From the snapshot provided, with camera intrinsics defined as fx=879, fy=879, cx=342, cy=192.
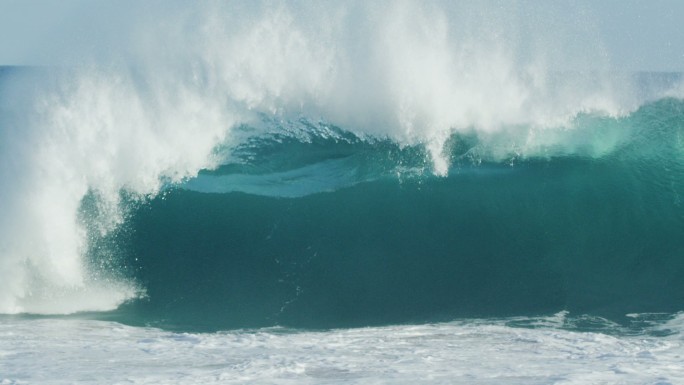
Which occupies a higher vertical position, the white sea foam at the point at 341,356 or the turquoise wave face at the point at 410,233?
the turquoise wave face at the point at 410,233

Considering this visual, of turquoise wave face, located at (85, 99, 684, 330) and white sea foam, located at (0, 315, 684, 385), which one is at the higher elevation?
turquoise wave face, located at (85, 99, 684, 330)

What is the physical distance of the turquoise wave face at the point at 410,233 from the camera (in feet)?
28.8

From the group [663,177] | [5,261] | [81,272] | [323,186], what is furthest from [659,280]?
[5,261]

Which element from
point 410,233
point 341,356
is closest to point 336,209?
point 410,233

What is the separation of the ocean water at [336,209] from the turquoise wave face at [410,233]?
0.03m

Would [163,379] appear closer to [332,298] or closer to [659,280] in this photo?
[332,298]

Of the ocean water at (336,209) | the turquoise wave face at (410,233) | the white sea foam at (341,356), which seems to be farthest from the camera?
the turquoise wave face at (410,233)

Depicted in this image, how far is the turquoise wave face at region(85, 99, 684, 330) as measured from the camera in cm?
877

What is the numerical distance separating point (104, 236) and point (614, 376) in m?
5.91

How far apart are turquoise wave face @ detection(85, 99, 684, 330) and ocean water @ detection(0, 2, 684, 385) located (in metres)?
0.03

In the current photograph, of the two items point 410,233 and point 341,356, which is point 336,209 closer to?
point 410,233

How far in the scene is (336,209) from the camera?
1027 cm

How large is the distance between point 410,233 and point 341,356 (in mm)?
3264

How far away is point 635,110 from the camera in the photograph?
37.9 ft
